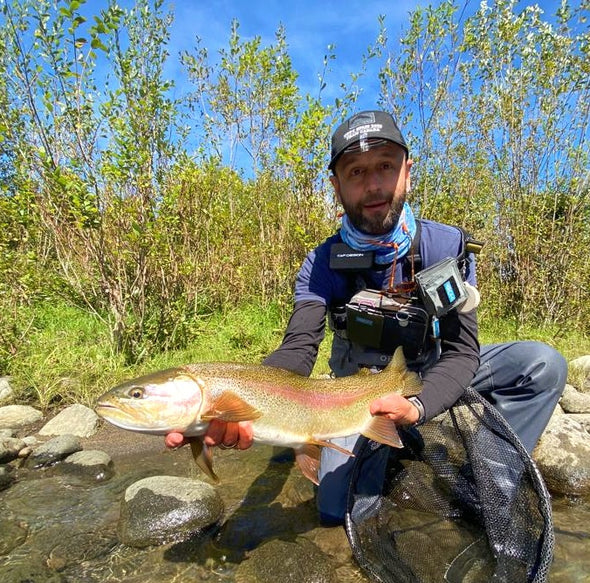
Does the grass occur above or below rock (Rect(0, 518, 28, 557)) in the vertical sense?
above

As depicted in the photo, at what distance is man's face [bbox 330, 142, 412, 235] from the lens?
3199mm

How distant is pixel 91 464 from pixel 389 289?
321 centimetres

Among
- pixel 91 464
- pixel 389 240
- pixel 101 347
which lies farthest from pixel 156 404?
pixel 101 347

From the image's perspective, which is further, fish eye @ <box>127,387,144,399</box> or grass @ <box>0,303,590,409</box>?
grass @ <box>0,303,590,409</box>

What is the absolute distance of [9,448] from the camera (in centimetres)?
444

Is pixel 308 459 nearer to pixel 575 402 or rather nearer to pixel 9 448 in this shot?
pixel 9 448

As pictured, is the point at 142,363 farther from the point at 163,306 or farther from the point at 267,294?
the point at 267,294

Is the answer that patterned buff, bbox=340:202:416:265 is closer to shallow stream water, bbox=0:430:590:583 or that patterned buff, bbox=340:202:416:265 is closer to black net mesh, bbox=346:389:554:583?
black net mesh, bbox=346:389:554:583

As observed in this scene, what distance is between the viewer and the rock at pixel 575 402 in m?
5.02

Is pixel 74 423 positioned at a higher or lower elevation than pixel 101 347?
lower

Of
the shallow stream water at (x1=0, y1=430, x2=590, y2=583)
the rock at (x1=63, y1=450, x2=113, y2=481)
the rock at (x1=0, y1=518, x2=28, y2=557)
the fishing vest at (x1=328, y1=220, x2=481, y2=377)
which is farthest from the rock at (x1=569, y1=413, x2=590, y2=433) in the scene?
the rock at (x1=0, y1=518, x2=28, y2=557)

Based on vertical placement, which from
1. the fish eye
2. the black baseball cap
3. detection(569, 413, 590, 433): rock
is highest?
the black baseball cap

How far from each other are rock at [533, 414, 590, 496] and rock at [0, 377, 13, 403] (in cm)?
587

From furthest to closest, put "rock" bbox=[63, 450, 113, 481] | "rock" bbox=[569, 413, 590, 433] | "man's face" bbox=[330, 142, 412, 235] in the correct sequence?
"rock" bbox=[569, 413, 590, 433], "rock" bbox=[63, 450, 113, 481], "man's face" bbox=[330, 142, 412, 235]
